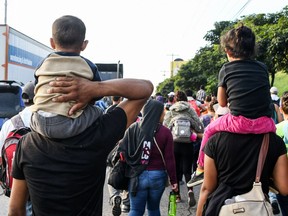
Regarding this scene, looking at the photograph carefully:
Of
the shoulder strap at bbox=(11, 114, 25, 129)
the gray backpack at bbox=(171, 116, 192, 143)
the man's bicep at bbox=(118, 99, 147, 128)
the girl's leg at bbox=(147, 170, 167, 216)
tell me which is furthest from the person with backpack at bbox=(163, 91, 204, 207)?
the man's bicep at bbox=(118, 99, 147, 128)

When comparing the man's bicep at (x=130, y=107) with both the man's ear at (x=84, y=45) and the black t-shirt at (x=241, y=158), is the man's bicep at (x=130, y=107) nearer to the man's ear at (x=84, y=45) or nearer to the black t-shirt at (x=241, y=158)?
the man's ear at (x=84, y=45)

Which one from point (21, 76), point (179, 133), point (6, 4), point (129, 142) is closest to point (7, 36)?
point (21, 76)

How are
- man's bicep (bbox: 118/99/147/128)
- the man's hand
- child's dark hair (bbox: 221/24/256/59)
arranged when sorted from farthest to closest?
child's dark hair (bbox: 221/24/256/59), man's bicep (bbox: 118/99/147/128), the man's hand

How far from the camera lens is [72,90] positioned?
1941 millimetres

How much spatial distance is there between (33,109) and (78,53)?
37 cm

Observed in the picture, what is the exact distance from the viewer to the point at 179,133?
698 cm

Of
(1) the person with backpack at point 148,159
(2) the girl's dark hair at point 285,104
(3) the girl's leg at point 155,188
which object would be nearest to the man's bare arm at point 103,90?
(1) the person with backpack at point 148,159

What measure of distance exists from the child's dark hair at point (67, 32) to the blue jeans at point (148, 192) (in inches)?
110

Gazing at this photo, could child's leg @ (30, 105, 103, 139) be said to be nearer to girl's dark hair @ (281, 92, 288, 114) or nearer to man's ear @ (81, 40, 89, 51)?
man's ear @ (81, 40, 89, 51)

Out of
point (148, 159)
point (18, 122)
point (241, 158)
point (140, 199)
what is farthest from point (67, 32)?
point (140, 199)

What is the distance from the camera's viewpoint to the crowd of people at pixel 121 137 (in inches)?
78.0

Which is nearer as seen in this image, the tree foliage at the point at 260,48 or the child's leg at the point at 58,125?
the child's leg at the point at 58,125

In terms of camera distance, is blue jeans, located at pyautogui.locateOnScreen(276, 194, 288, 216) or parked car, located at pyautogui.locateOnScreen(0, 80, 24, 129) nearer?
blue jeans, located at pyautogui.locateOnScreen(276, 194, 288, 216)

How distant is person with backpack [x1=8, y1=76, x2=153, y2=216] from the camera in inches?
78.2
